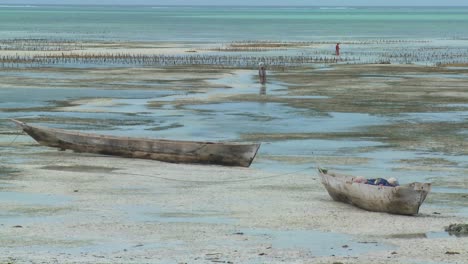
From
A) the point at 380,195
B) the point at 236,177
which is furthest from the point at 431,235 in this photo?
the point at 236,177

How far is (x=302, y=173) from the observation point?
2784 centimetres

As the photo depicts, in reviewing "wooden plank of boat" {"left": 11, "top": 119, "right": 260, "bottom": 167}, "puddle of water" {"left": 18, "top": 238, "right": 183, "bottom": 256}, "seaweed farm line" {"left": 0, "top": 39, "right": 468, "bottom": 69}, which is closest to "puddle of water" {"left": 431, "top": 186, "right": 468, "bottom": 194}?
"wooden plank of boat" {"left": 11, "top": 119, "right": 260, "bottom": 167}

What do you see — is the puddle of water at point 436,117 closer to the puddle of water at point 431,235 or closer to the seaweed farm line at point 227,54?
the puddle of water at point 431,235

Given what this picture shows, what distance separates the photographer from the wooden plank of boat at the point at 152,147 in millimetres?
28719

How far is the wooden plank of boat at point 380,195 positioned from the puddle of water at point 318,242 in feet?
6.67

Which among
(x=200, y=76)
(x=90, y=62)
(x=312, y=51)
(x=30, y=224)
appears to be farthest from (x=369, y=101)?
(x=312, y=51)

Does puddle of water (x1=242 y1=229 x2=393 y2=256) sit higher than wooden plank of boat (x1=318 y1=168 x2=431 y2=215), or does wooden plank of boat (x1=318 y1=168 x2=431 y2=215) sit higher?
wooden plank of boat (x1=318 y1=168 x2=431 y2=215)

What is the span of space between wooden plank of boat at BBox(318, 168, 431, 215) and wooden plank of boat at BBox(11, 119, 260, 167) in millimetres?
5645

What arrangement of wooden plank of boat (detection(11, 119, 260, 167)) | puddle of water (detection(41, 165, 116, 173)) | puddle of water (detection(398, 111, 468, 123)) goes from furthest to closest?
puddle of water (detection(398, 111, 468, 123)) < wooden plank of boat (detection(11, 119, 260, 167)) < puddle of water (detection(41, 165, 116, 173))

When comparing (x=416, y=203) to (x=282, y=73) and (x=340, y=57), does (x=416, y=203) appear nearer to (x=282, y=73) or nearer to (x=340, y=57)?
(x=282, y=73)

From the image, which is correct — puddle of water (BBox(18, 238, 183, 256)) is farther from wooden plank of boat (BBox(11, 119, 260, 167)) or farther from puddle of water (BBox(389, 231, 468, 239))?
wooden plank of boat (BBox(11, 119, 260, 167))

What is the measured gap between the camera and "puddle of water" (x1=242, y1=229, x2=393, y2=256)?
18797 millimetres

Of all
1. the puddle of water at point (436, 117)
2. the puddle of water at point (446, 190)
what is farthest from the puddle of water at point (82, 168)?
the puddle of water at point (436, 117)

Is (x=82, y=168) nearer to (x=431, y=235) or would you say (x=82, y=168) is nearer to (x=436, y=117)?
(x=431, y=235)
